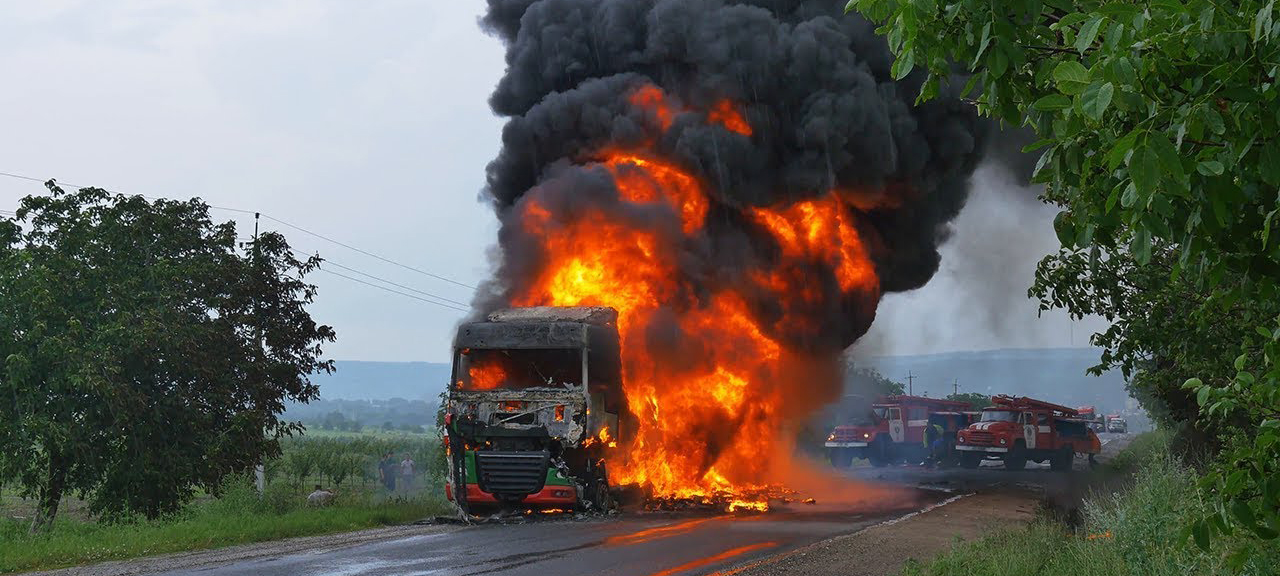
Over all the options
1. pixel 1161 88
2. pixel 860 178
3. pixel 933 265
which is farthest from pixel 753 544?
pixel 933 265

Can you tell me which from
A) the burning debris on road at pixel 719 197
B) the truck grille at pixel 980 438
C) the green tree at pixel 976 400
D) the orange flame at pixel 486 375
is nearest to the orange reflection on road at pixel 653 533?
the burning debris on road at pixel 719 197

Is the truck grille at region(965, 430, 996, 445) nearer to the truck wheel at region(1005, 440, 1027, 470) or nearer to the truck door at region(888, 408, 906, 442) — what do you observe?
the truck wheel at region(1005, 440, 1027, 470)

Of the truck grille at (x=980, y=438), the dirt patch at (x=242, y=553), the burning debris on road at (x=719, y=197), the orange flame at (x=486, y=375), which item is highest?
the burning debris on road at (x=719, y=197)

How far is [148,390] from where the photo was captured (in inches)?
616

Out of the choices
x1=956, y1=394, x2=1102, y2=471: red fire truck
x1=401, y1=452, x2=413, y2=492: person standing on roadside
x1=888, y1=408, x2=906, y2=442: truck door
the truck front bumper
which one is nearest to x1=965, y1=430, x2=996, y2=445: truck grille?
x1=956, y1=394, x2=1102, y2=471: red fire truck

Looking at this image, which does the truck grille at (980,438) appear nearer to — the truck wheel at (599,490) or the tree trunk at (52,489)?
the truck wheel at (599,490)

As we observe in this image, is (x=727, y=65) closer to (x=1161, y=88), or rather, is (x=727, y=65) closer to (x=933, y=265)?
(x=933, y=265)

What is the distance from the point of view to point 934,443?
3603 centimetres

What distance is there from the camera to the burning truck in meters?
15.4

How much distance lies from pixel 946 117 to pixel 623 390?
1277 centimetres

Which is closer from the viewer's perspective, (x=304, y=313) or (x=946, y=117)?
(x=304, y=313)

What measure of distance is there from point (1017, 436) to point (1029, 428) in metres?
0.77

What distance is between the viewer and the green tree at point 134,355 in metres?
14.4

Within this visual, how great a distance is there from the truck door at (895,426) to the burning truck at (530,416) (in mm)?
20789
